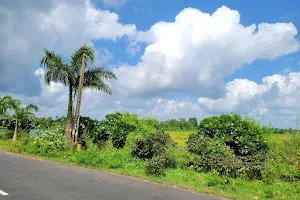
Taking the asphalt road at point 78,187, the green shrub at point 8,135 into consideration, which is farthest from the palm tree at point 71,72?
the green shrub at point 8,135

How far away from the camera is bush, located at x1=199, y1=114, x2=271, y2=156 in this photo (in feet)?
46.2

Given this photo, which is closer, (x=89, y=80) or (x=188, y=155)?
(x=188, y=155)

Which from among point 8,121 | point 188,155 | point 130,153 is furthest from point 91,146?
point 8,121

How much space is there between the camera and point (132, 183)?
10.9 metres

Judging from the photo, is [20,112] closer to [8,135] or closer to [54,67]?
[8,135]

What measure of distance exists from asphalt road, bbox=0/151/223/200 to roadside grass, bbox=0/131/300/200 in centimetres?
74

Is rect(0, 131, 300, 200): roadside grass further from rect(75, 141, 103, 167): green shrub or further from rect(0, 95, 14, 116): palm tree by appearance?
rect(0, 95, 14, 116): palm tree

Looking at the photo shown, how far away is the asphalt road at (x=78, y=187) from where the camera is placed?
8.44 meters

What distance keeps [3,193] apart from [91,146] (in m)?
11.6

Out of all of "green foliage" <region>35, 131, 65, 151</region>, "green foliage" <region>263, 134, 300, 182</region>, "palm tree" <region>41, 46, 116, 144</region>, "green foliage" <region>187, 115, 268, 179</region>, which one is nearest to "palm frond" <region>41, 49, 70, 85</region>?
"palm tree" <region>41, 46, 116, 144</region>

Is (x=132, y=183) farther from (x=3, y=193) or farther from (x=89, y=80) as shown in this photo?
(x=89, y=80)

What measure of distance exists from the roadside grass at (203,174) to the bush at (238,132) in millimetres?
574

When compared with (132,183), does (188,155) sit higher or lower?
higher

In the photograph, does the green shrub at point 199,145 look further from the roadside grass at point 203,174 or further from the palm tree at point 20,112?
the palm tree at point 20,112
